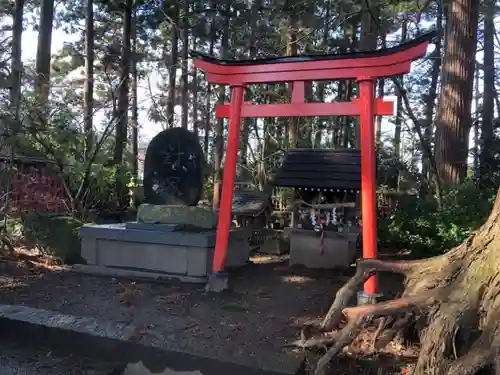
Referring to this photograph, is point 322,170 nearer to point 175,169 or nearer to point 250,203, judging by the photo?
point 175,169

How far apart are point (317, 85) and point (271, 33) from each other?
7.64 metres

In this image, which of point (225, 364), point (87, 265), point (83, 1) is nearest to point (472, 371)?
point (225, 364)

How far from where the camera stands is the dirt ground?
479cm

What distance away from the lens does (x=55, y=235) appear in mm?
8703

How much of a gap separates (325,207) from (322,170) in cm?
73

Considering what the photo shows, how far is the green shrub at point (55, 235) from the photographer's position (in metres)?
8.58

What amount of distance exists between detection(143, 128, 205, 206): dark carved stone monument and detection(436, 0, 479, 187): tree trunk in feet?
15.8

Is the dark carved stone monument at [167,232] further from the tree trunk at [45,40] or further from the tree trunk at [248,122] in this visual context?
the tree trunk at [45,40]

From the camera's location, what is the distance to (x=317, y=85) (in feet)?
74.2

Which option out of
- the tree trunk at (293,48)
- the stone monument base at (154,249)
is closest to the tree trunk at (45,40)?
the tree trunk at (293,48)

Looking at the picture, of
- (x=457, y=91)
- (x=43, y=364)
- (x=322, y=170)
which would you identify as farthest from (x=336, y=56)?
(x=43, y=364)

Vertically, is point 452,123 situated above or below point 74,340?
above

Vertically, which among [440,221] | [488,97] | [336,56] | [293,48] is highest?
[293,48]

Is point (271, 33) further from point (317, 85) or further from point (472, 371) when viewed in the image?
point (472, 371)
